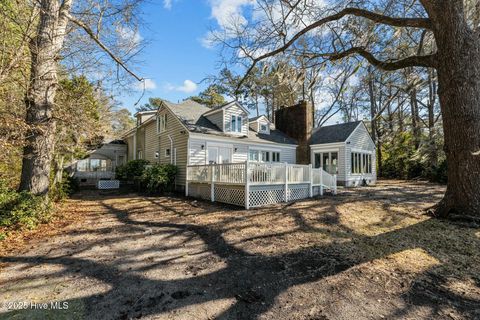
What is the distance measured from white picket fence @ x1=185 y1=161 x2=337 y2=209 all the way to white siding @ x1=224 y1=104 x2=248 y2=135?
3.82 metres

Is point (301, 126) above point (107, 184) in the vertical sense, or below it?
above

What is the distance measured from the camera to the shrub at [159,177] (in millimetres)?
12759

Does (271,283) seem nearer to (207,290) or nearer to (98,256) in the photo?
(207,290)

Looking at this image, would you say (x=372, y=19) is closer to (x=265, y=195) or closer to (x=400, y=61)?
(x=400, y=61)

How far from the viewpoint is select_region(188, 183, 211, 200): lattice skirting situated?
37.3 ft

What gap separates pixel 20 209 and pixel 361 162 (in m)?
18.9

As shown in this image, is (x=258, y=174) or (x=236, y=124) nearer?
(x=258, y=174)

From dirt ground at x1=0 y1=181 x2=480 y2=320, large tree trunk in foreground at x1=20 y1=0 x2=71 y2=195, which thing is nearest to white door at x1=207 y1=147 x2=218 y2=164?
dirt ground at x1=0 y1=181 x2=480 y2=320

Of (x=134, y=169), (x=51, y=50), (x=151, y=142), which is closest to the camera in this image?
(x=51, y=50)

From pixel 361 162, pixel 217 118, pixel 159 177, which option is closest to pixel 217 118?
pixel 217 118

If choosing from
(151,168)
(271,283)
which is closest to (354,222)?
(271,283)

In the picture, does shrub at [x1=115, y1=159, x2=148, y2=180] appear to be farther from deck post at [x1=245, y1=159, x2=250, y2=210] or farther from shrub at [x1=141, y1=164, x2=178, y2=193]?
deck post at [x1=245, y1=159, x2=250, y2=210]

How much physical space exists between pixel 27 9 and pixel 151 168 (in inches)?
332

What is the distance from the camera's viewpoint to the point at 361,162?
1816cm
